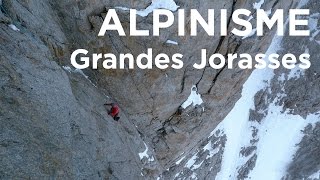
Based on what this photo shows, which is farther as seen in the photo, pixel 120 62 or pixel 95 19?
pixel 120 62

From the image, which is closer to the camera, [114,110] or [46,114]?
[46,114]

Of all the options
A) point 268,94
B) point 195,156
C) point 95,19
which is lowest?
point 195,156

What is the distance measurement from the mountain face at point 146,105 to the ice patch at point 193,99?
11 cm

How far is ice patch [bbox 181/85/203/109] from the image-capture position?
26422 mm

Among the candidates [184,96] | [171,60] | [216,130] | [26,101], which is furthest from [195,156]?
[26,101]

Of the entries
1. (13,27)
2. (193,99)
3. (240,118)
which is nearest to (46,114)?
(13,27)

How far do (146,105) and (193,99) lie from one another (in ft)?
16.3

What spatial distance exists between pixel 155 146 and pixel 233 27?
1061 centimetres

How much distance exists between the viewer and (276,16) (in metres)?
29.0

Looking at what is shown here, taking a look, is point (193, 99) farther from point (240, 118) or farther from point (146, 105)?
point (240, 118)

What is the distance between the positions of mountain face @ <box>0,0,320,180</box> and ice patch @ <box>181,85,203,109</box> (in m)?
0.11

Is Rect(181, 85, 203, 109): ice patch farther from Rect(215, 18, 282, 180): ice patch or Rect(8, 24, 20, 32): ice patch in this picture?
Rect(8, 24, 20, 32): ice patch

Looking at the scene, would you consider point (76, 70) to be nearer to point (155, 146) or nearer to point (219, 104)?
point (155, 146)

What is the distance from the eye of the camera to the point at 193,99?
88.5ft
